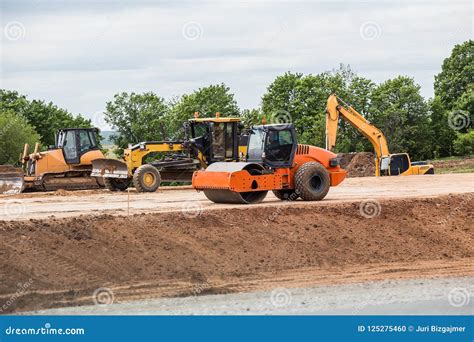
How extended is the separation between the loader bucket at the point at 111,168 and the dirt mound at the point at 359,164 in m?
21.2

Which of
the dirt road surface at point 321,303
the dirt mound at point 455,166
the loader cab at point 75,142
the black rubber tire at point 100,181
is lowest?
the dirt mound at point 455,166

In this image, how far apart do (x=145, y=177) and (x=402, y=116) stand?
44.3 meters

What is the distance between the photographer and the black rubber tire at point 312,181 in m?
27.5

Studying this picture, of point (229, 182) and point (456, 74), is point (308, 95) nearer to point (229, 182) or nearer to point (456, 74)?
point (456, 74)

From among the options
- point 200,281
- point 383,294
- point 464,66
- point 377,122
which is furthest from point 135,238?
point 464,66

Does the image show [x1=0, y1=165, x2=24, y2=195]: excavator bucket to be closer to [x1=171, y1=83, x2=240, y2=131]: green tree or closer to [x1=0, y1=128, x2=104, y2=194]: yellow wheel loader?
[x1=0, y1=128, x2=104, y2=194]: yellow wheel loader

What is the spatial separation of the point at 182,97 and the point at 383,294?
66.9 meters

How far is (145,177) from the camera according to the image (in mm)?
33031

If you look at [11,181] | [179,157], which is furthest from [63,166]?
[179,157]

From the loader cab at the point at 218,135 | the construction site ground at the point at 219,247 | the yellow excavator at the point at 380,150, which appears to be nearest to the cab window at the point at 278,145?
the construction site ground at the point at 219,247

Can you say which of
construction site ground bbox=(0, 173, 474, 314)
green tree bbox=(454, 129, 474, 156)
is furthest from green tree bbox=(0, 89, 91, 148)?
construction site ground bbox=(0, 173, 474, 314)

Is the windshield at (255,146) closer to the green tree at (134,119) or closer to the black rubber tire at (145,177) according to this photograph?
the black rubber tire at (145,177)

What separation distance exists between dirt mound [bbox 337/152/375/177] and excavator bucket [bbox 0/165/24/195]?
74.0 ft

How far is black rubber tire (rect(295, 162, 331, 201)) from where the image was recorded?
90.1 ft
